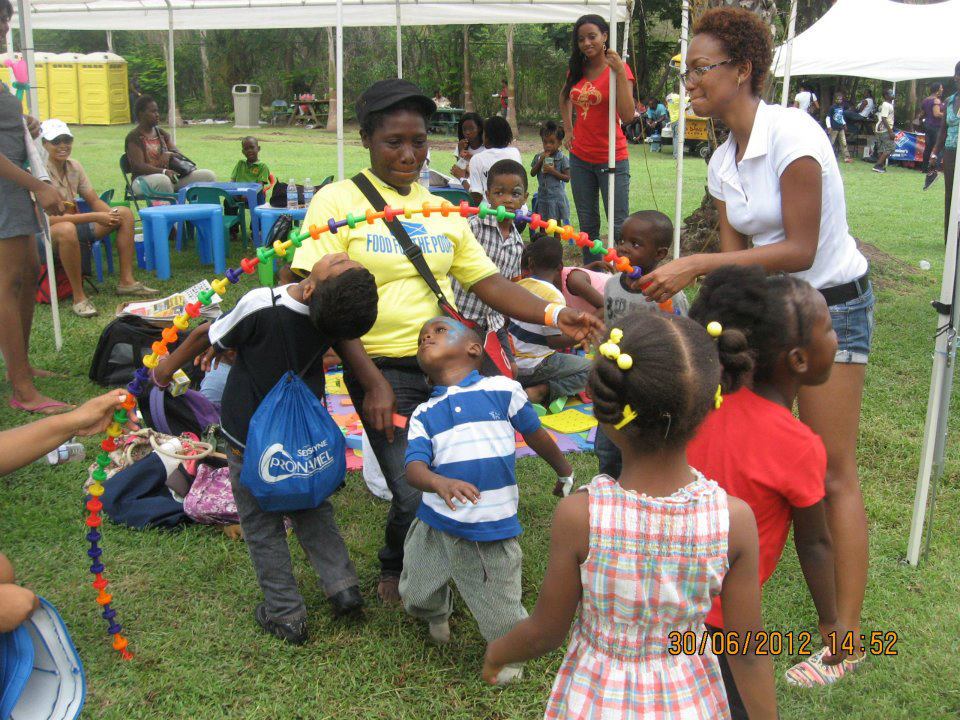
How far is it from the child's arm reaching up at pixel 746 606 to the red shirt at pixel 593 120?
6.44 metres

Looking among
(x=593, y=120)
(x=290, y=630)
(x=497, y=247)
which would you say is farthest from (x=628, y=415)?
(x=593, y=120)

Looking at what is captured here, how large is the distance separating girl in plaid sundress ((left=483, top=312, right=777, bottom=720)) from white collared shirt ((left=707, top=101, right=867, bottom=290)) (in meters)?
1.21

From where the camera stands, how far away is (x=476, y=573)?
3135mm

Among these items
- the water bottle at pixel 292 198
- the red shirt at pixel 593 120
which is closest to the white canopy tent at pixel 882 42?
the red shirt at pixel 593 120

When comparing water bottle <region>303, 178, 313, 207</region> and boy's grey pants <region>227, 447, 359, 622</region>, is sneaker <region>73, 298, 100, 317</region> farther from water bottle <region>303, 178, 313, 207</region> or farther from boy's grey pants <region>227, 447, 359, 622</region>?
boy's grey pants <region>227, 447, 359, 622</region>

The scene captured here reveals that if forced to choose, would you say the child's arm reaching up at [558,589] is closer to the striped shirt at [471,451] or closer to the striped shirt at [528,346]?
the striped shirt at [471,451]

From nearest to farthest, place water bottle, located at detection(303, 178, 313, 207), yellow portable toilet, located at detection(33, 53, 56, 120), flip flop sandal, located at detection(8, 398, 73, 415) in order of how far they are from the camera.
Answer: flip flop sandal, located at detection(8, 398, 73, 415)
water bottle, located at detection(303, 178, 313, 207)
yellow portable toilet, located at detection(33, 53, 56, 120)

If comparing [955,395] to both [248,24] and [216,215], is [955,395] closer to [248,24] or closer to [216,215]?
[216,215]

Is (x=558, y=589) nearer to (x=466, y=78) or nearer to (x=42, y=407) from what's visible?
(x=42, y=407)

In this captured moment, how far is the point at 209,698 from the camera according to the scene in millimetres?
3117

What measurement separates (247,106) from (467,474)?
34.7 metres

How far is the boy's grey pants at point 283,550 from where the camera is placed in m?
3.36

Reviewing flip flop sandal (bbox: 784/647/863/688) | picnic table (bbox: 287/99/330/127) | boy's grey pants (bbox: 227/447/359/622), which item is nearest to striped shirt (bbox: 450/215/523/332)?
boy's grey pants (bbox: 227/447/359/622)

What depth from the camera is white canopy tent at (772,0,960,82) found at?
14297mm
